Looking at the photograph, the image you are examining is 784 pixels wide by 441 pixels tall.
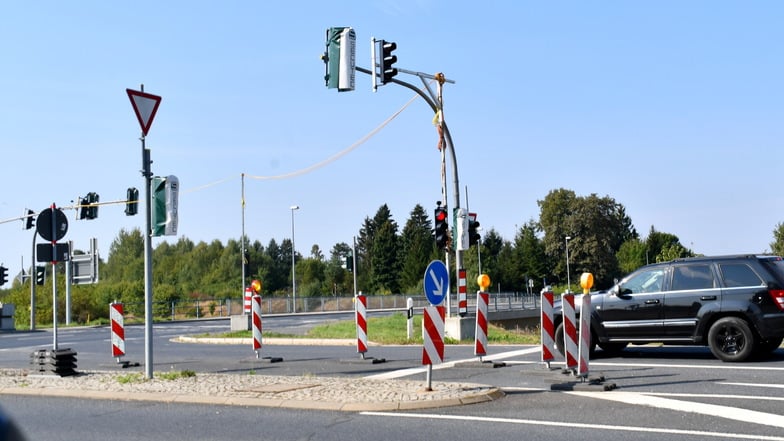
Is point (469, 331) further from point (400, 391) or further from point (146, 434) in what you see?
point (146, 434)

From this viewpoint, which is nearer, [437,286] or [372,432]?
[372,432]

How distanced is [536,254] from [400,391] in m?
91.4

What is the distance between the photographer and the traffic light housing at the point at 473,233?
20672 millimetres

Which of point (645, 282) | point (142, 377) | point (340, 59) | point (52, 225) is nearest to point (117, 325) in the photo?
point (52, 225)

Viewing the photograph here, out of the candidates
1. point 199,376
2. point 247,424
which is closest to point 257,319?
point 199,376

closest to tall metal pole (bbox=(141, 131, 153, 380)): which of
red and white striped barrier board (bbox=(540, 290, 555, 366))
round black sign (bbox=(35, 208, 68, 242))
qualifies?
round black sign (bbox=(35, 208, 68, 242))

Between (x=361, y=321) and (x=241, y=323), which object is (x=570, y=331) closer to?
(x=361, y=321)

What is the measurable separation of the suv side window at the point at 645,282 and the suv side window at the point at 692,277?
26cm

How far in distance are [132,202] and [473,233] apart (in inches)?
845

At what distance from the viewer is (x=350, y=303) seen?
223ft

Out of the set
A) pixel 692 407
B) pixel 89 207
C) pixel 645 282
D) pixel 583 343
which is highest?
pixel 89 207

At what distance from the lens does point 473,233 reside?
20.8 meters

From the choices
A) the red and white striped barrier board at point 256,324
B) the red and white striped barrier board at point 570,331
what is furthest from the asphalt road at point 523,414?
the red and white striped barrier board at point 256,324

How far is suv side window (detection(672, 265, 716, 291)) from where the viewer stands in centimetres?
1403
